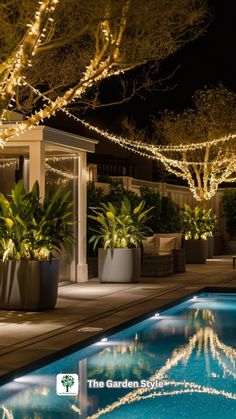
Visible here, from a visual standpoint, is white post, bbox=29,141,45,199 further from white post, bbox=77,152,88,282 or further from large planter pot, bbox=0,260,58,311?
large planter pot, bbox=0,260,58,311

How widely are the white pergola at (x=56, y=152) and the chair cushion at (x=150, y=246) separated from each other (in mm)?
2088

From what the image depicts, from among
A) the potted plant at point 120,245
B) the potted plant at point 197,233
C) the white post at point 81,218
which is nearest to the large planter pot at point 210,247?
the potted plant at point 197,233

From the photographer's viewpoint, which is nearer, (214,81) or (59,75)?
(59,75)

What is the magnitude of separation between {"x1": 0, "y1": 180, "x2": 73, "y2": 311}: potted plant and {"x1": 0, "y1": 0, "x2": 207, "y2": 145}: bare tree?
113 centimetres

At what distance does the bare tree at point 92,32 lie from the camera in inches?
414

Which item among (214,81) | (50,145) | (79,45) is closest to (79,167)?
(50,145)

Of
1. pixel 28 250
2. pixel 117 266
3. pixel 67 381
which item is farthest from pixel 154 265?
pixel 67 381

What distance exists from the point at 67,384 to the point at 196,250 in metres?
15.5

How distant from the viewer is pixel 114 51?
1200 cm

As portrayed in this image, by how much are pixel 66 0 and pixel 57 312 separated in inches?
168

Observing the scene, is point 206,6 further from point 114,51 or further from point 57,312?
point 57,312

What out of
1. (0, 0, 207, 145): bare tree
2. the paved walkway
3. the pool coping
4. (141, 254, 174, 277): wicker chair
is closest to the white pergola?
the paved walkway

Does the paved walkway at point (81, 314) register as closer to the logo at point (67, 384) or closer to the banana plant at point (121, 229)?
the logo at point (67, 384)

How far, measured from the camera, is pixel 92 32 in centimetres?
1300
